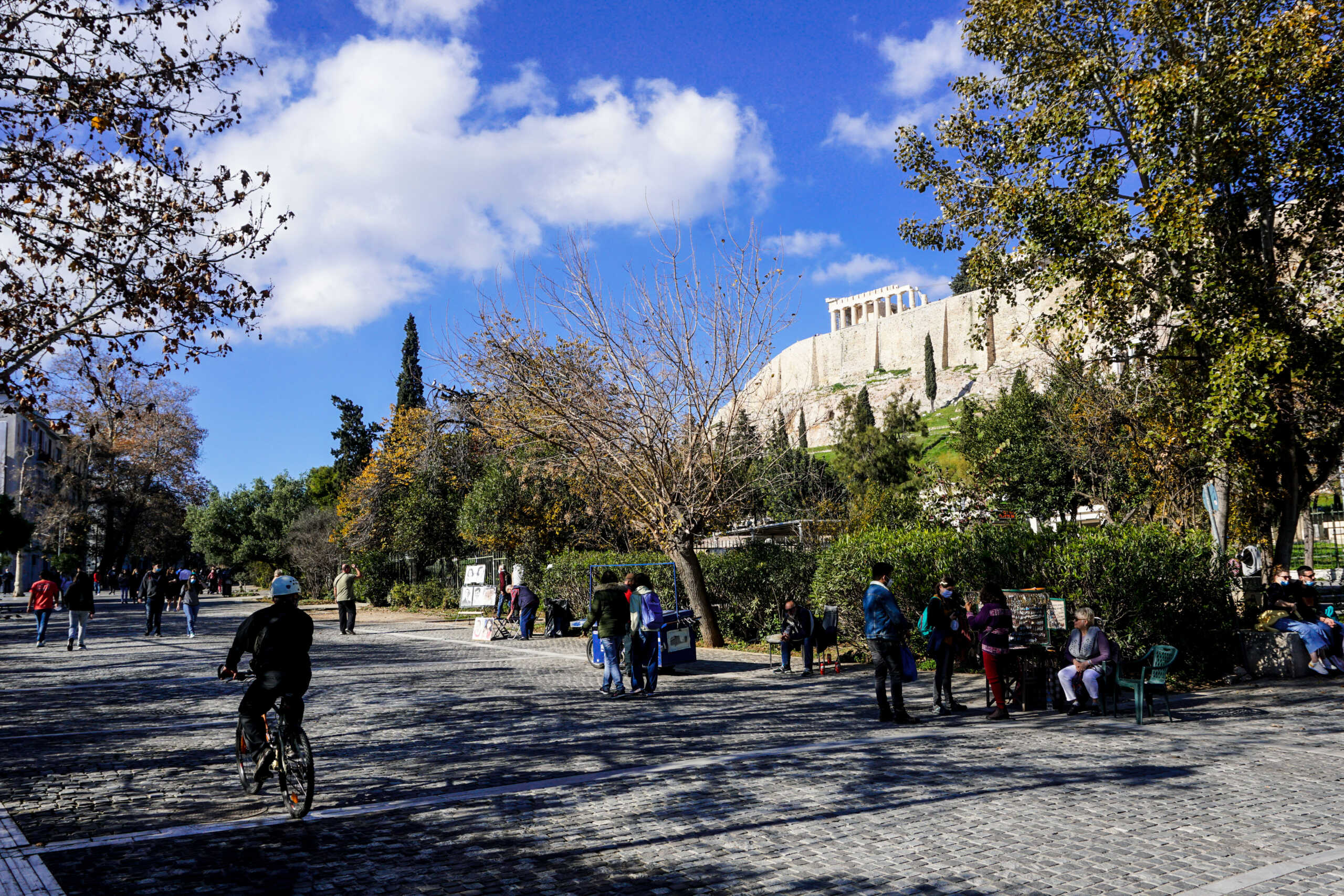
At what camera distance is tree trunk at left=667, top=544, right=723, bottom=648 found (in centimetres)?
1834

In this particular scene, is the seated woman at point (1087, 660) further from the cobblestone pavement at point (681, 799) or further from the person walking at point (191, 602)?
the person walking at point (191, 602)

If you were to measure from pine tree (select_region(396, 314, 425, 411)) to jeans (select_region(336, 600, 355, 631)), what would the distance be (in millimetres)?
23384

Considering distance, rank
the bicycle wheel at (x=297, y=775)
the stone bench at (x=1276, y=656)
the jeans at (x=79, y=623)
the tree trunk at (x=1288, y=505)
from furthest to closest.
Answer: the jeans at (x=79, y=623) → the tree trunk at (x=1288, y=505) → the stone bench at (x=1276, y=656) → the bicycle wheel at (x=297, y=775)

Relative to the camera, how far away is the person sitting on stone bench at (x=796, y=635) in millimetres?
13930

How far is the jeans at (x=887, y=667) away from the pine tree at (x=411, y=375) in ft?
129

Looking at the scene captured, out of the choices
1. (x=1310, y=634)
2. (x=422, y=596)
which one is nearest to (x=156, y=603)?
(x=422, y=596)

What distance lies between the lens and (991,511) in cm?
3281

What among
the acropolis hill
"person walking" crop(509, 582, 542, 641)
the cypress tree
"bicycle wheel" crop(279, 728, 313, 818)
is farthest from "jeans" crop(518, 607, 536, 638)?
the acropolis hill

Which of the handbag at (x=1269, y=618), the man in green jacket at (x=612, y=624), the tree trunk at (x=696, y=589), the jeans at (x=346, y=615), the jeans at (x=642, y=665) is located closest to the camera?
the man in green jacket at (x=612, y=624)

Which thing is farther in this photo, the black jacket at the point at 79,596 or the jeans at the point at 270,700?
the black jacket at the point at 79,596

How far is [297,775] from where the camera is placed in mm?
6039

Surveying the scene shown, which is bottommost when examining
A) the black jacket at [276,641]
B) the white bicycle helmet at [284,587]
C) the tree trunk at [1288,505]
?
the black jacket at [276,641]

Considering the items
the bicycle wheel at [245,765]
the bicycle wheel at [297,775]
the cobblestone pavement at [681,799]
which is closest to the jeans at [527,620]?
the cobblestone pavement at [681,799]

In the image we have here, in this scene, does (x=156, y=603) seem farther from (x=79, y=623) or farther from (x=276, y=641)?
(x=276, y=641)
